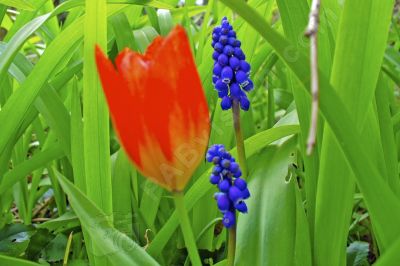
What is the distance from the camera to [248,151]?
953mm

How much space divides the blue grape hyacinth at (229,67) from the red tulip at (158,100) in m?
0.16

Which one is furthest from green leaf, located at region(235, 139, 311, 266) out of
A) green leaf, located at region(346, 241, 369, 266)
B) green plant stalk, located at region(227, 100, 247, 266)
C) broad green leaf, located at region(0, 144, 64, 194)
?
broad green leaf, located at region(0, 144, 64, 194)

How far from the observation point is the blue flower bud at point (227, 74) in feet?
2.21

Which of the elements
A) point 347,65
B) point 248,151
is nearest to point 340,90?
point 347,65

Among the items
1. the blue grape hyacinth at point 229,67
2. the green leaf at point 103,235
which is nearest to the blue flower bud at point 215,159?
the blue grape hyacinth at point 229,67

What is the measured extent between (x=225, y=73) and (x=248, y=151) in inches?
12.0

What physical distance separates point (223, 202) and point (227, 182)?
2 cm

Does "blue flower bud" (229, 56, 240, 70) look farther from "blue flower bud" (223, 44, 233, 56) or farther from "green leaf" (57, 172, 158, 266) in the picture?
"green leaf" (57, 172, 158, 266)

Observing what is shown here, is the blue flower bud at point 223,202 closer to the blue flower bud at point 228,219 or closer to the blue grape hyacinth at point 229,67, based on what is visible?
the blue flower bud at point 228,219

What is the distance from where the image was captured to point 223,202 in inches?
23.7

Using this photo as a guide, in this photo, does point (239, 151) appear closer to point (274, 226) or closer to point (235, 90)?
point (235, 90)

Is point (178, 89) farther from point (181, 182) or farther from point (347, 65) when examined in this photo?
point (347, 65)

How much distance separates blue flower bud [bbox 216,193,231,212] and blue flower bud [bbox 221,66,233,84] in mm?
154

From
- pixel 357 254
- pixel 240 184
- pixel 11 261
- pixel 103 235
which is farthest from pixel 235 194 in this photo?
pixel 357 254
